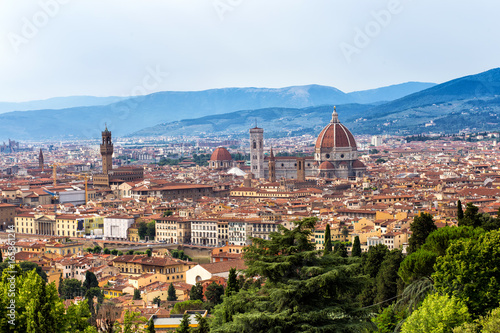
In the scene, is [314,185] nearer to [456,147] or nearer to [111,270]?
[111,270]

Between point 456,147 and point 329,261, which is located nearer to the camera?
point 329,261

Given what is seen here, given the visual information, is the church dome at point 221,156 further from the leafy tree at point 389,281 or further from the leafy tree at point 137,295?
the leafy tree at point 389,281

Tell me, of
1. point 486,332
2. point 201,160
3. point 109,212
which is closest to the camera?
point 486,332

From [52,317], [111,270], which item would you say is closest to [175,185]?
[111,270]

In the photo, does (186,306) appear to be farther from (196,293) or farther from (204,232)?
(204,232)

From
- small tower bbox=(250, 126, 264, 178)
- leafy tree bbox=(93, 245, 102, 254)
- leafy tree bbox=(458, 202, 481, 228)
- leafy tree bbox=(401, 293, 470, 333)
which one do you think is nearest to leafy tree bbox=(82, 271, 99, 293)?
leafy tree bbox=(93, 245, 102, 254)

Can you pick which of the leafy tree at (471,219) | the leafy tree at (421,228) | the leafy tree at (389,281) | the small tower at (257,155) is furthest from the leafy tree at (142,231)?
the small tower at (257,155)
